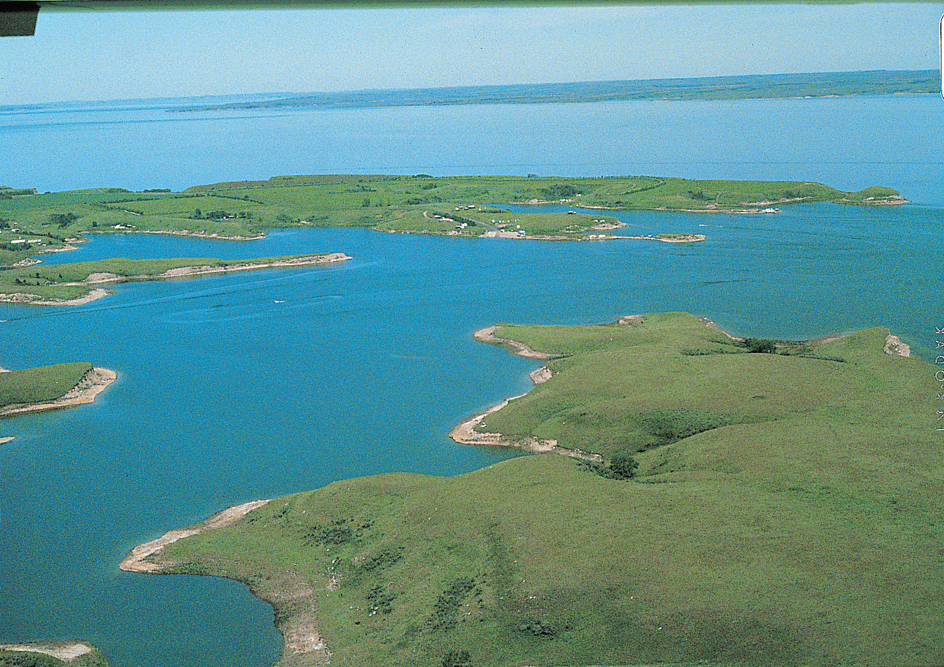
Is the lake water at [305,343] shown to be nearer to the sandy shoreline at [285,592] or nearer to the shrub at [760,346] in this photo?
the sandy shoreline at [285,592]

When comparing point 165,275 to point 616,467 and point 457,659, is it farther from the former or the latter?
point 457,659

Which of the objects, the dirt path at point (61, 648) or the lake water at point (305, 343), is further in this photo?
the lake water at point (305, 343)

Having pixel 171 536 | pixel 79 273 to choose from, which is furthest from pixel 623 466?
pixel 79 273

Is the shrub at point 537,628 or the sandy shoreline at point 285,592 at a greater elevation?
the shrub at point 537,628

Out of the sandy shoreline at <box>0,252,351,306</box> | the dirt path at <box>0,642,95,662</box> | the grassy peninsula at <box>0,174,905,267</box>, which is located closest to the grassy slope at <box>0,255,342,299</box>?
the sandy shoreline at <box>0,252,351,306</box>

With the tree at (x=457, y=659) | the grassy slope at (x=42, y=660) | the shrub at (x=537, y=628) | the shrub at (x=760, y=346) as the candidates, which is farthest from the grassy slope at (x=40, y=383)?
the shrub at (x=760, y=346)

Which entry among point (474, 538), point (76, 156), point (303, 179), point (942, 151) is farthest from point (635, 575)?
point (76, 156)
